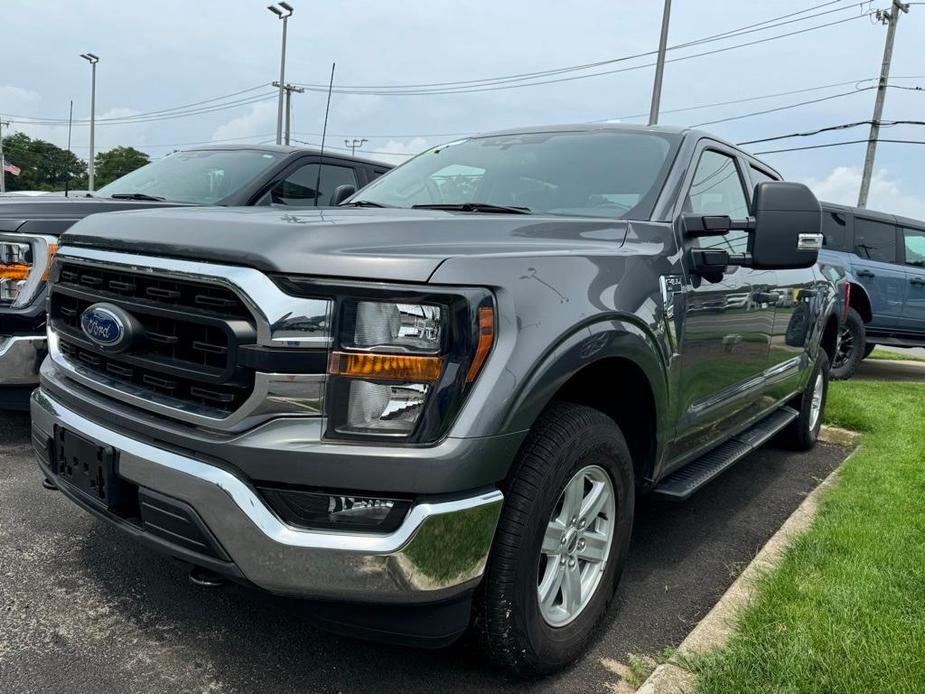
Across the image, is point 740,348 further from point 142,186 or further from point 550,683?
point 142,186

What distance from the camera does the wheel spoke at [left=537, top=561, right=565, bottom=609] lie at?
2296 mm

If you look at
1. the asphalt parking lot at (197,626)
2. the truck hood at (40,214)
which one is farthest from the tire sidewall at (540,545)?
the truck hood at (40,214)

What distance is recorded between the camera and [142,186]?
5512mm

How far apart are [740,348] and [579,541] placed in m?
1.46

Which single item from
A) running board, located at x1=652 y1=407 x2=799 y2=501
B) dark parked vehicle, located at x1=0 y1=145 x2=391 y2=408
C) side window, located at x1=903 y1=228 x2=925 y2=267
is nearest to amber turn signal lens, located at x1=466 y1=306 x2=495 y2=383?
running board, located at x1=652 y1=407 x2=799 y2=501

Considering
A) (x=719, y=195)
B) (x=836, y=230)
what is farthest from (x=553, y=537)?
(x=836, y=230)

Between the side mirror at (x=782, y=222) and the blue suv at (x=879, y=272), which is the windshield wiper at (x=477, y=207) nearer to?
the side mirror at (x=782, y=222)

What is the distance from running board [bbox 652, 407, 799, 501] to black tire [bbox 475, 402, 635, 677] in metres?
0.67

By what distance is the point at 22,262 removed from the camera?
386 cm

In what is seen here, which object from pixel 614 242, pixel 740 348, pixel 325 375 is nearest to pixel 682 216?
pixel 614 242

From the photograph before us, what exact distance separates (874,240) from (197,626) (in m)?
9.75

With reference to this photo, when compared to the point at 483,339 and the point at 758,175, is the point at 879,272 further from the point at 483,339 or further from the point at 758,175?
the point at 483,339

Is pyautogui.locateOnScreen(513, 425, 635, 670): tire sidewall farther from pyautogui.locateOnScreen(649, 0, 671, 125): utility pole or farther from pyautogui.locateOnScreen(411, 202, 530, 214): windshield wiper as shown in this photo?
pyautogui.locateOnScreen(649, 0, 671, 125): utility pole

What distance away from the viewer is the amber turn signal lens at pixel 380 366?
6.09 feet
